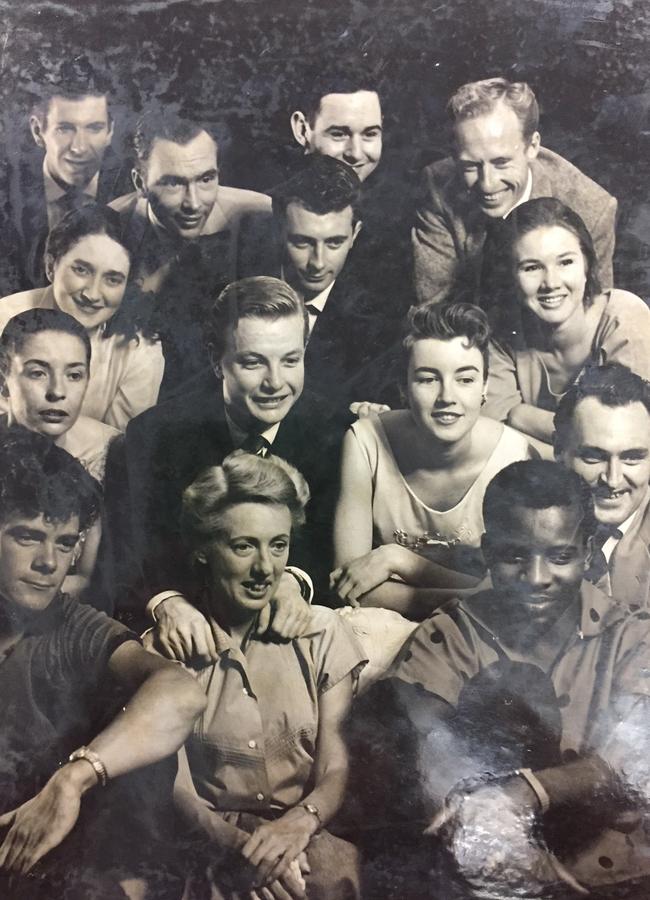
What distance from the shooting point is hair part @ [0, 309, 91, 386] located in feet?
13.3

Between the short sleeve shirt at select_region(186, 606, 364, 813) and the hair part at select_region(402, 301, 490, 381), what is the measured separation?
1.13m

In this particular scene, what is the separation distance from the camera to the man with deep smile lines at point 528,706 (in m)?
3.86

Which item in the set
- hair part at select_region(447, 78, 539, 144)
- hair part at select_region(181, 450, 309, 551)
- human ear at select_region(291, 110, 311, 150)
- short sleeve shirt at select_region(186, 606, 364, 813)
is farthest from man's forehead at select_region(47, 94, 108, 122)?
short sleeve shirt at select_region(186, 606, 364, 813)

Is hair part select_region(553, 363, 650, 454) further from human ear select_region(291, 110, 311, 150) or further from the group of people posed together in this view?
human ear select_region(291, 110, 311, 150)

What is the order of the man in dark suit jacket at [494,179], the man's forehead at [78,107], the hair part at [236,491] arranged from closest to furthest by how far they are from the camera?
the hair part at [236,491], the man in dark suit jacket at [494,179], the man's forehead at [78,107]

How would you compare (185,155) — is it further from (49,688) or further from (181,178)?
(49,688)

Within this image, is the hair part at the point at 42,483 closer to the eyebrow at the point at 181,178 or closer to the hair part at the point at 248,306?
the hair part at the point at 248,306

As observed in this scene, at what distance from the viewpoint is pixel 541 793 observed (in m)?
3.86

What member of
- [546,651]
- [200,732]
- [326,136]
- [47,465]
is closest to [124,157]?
[326,136]

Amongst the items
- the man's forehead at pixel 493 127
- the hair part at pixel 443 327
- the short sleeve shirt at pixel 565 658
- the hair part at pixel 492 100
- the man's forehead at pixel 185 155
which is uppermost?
the hair part at pixel 492 100

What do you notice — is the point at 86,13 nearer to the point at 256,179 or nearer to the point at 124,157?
the point at 124,157

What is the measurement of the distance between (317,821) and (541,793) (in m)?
0.86

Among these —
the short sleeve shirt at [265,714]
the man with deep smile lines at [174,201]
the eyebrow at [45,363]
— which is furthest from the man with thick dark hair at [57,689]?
the man with deep smile lines at [174,201]

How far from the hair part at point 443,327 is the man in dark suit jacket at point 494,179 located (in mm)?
190
